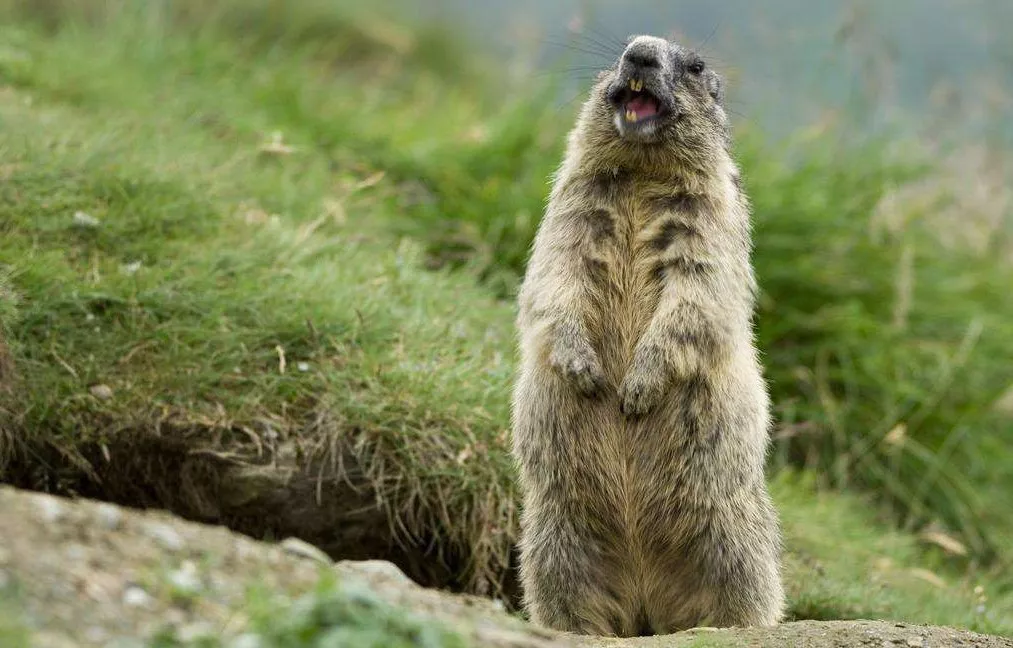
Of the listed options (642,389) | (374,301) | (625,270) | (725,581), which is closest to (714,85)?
(625,270)

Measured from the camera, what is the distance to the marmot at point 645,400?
4297mm

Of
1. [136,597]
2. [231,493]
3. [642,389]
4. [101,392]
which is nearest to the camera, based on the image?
[136,597]

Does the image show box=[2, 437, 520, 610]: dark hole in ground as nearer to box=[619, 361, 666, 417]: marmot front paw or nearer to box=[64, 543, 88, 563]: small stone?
box=[619, 361, 666, 417]: marmot front paw

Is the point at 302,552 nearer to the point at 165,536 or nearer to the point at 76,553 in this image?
the point at 165,536

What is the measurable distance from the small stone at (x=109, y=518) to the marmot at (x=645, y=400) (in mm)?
1786

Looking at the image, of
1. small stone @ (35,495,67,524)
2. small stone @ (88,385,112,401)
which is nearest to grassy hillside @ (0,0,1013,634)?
small stone @ (88,385,112,401)

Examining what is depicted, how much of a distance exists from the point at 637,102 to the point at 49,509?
2537 millimetres

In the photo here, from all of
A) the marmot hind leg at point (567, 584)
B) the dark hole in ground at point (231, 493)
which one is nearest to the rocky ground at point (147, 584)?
the marmot hind leg at point (567, 584)

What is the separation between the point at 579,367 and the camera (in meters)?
4.29

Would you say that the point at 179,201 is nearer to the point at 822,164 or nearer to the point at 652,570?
the point at 652,570

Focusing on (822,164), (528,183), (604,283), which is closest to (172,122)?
(528,183)

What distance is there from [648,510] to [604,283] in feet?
2.56

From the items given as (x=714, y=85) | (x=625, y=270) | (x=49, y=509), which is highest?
(x=714, y=85)

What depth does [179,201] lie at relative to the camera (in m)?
5.61
